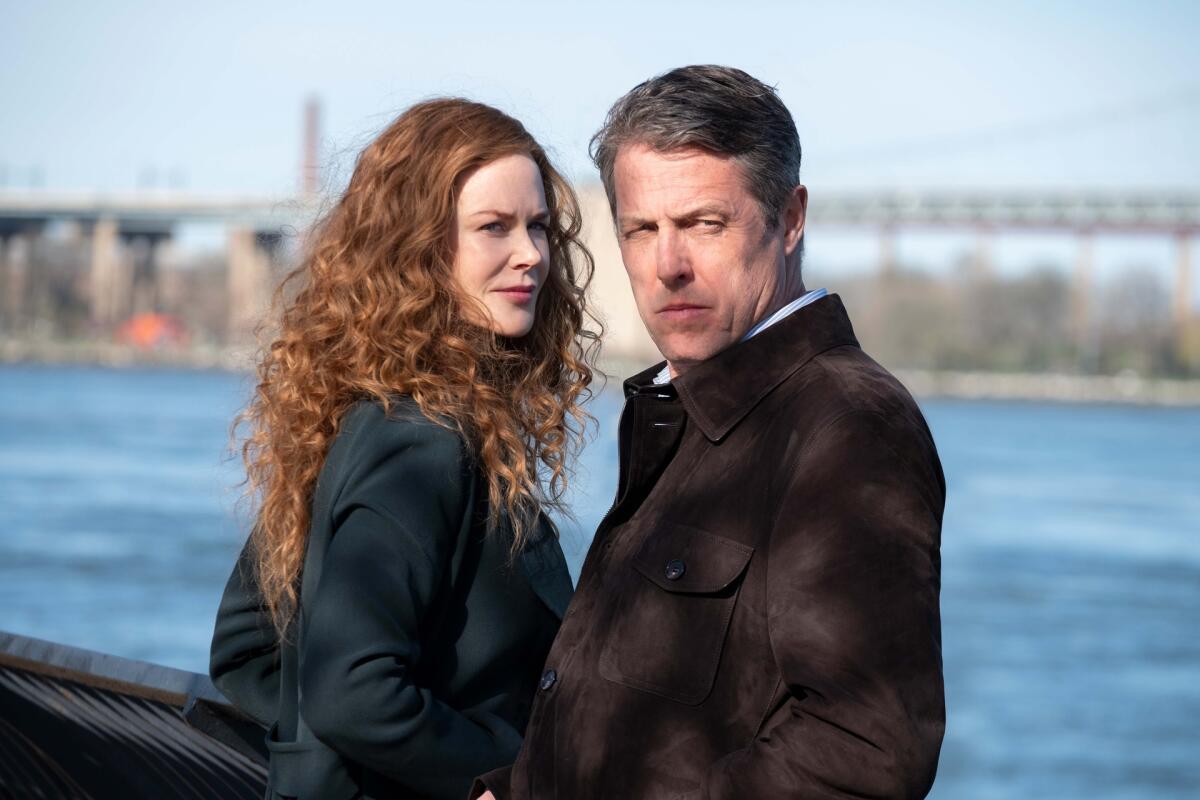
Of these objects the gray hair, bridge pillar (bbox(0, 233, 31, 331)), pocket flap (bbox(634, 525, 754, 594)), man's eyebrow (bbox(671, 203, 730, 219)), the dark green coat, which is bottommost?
bridge pillar (bbox(0, 233, 31, 331))

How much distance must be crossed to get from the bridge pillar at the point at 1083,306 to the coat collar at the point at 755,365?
5887 centimetres

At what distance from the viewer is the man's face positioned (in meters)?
1.60

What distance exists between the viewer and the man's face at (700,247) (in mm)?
1597

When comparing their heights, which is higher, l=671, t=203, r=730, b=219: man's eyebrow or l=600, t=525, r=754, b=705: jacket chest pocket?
l=671, t=203, r=730, b=219: man's eyebrow

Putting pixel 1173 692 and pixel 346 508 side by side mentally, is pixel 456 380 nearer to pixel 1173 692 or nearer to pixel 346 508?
pixel 346 508

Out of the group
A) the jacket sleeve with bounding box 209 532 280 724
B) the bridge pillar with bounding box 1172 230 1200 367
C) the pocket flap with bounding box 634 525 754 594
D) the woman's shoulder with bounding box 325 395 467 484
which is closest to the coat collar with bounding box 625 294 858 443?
the pocket flap with bounding box 634 525 754 594

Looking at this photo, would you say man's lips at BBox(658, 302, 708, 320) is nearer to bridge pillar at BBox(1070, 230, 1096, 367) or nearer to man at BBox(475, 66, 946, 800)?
man at BBox(475, 66, 946, 800)

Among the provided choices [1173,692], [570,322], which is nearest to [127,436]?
[1173,692]

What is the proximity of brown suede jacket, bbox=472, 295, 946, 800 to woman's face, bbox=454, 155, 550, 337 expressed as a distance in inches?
16.0

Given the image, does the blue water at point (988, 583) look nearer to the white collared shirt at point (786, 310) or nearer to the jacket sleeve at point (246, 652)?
the jacket sleeve at point (246, 652)

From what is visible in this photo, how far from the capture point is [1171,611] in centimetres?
1684

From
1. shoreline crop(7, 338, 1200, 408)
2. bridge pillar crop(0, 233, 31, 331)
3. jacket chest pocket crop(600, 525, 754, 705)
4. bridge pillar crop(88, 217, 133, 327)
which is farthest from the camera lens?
bridge pillar crop(0, 233, 31, 331)

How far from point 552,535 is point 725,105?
2.26 feet

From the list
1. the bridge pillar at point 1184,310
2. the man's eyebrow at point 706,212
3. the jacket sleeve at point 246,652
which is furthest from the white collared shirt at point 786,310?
the bridge pillar at point 1184,310
